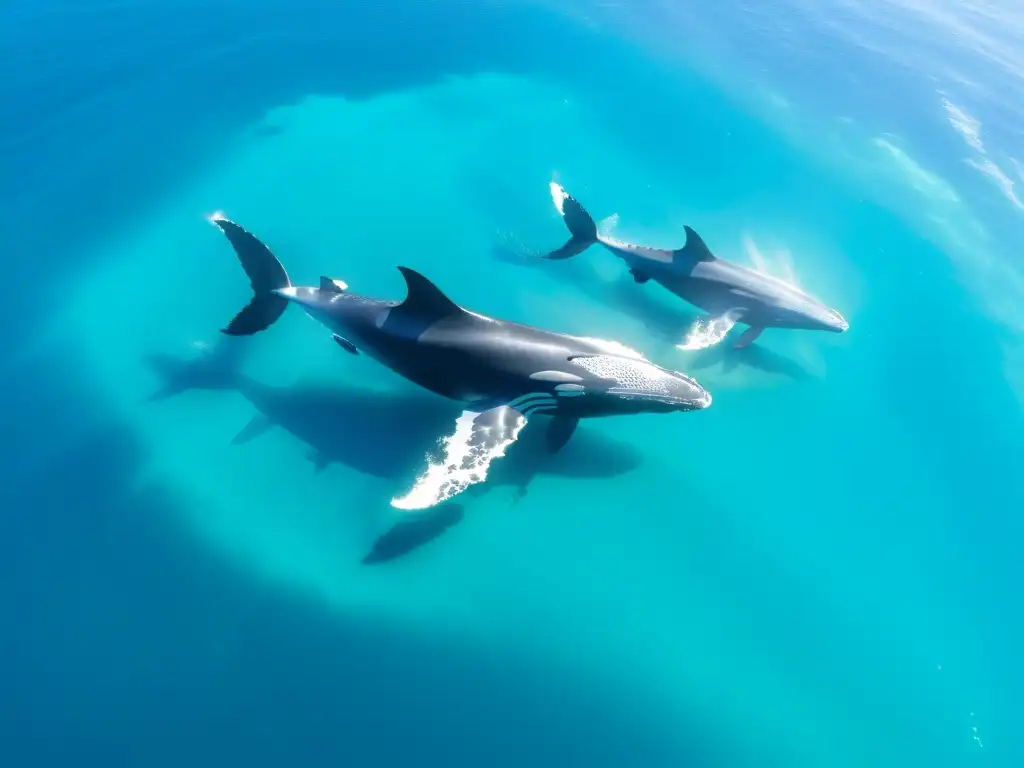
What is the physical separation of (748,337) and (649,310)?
5.99 ft

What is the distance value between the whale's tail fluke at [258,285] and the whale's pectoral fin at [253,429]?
1513mm

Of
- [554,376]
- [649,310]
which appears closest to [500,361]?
[554,376]

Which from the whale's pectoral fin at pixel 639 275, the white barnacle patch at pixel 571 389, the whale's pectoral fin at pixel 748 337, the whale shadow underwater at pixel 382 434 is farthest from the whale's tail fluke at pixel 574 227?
the white barnacle patch at pixel 571 389

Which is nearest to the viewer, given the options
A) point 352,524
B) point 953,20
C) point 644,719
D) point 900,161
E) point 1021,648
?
point 644,719

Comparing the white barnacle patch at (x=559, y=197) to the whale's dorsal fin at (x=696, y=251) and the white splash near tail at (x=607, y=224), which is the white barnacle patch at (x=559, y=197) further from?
the whale's dorsal fin at (x=696, y=251)

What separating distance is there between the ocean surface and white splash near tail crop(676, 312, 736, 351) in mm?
226

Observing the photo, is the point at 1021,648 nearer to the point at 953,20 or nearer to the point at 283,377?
the point at 283,377

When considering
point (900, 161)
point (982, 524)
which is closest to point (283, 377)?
point (982, 524)

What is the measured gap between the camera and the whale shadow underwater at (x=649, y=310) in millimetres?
10398

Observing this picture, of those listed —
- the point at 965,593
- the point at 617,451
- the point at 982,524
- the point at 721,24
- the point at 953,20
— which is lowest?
the point at 617,451

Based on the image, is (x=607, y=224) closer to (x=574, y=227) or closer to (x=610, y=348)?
(x=574, y=227)

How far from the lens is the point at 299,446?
29.9 ft

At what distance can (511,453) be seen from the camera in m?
8.96

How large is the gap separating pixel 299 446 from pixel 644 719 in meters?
5.94
